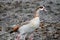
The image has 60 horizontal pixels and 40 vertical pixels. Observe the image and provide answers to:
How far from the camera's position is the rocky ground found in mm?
6137

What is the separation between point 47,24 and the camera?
22.0 ft

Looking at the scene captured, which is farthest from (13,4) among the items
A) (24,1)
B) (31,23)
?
(31,23)

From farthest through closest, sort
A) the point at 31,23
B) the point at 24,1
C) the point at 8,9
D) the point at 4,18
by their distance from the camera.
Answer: the point at 24,1, the point at 8,9, the point at 4,18, the point at 31,23

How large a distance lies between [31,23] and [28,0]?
3.22 metres

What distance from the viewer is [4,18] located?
23.8 ft

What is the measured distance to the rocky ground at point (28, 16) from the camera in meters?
6.14

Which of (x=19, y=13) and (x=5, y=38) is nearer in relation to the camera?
(x=5, y=38)

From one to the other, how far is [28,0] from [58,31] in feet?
8.42

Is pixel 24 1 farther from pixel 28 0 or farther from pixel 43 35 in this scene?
pixel 43 35

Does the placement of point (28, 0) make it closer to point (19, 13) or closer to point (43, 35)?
point (19, 13)

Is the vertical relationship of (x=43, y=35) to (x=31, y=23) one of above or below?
below

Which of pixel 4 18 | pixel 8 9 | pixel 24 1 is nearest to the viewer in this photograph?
pixel 4 18

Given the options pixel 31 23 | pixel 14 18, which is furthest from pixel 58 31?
pixel 14 18

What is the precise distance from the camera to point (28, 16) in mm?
7367
